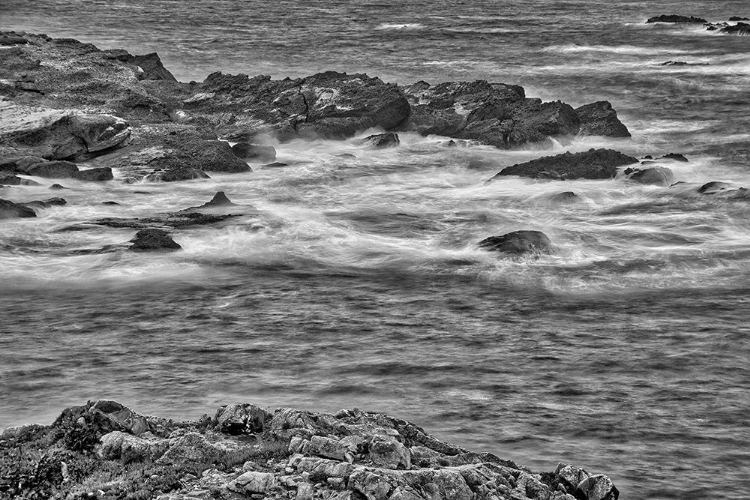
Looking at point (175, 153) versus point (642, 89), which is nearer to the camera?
point (175, 153)

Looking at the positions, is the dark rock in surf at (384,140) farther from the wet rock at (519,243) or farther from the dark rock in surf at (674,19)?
the dark rock in surf at (674,19)

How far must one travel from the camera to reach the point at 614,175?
4619 centimetres

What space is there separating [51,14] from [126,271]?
202 ft

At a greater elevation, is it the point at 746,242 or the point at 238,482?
the point at 238,482

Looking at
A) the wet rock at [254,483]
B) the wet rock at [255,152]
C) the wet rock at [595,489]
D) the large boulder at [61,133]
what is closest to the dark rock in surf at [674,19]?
the wet rock at [255,152]

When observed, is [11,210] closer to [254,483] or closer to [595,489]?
[254,483]

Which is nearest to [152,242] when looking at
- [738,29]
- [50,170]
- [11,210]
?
[11,210]

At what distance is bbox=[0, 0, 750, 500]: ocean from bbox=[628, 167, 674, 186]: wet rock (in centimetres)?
76

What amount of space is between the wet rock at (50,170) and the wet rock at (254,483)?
30.9 metres

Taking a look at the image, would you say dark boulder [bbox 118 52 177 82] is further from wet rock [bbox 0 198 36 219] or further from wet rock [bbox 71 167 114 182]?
wet rock [bbox 0 198 36 219]

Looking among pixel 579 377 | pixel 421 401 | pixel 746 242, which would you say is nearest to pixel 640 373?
pixel 579 377

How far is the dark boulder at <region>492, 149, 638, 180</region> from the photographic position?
46.1 m

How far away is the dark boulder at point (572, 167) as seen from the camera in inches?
1816

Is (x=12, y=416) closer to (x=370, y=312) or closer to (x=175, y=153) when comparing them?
(x=370, y=312)
